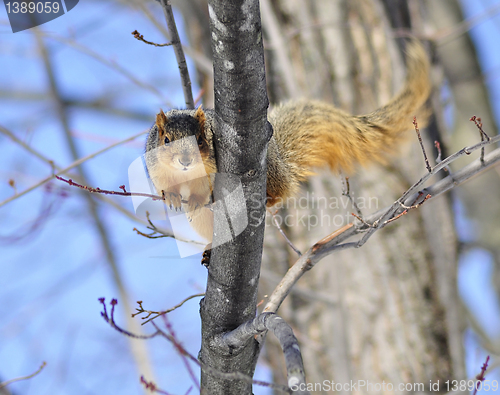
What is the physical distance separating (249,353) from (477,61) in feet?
12.6

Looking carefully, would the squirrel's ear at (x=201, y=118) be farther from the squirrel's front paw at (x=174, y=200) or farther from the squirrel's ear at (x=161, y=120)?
the squirrel's front paw at (x=174, y=200)

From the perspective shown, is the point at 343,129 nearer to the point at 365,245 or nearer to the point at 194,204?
the point at 194,204

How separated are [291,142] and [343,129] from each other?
0.91ft

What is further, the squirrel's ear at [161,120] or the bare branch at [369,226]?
the squirrel's ear at [161,120]

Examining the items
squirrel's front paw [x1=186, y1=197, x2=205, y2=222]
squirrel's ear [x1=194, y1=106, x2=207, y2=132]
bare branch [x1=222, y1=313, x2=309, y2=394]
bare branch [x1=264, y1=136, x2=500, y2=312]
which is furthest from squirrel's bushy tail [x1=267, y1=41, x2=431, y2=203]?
bare branch [x1=222, y1=313, x2=309, y2=394]

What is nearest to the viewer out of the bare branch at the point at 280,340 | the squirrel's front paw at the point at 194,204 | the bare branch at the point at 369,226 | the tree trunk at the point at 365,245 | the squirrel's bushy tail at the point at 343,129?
the bare branch at the point at 280,340

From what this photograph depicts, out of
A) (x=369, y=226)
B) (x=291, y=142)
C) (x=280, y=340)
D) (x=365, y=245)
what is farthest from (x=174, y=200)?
(x=365, y=245)

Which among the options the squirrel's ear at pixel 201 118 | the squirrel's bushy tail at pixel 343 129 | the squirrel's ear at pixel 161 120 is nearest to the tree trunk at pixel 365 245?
the squirrel's bushy tail at pixel 343 129

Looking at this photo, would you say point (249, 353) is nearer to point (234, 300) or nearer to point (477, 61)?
point (234, 300)

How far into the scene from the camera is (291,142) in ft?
6.29

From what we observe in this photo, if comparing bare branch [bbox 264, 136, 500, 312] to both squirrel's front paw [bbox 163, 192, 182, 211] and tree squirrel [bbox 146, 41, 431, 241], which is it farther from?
squirrel's front paw [bbox 163, 192, 182, 211]

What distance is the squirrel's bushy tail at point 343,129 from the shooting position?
6.35 feet

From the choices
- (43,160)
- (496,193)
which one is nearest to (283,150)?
(43,160)

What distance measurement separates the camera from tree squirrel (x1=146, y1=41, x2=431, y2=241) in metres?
1.66
